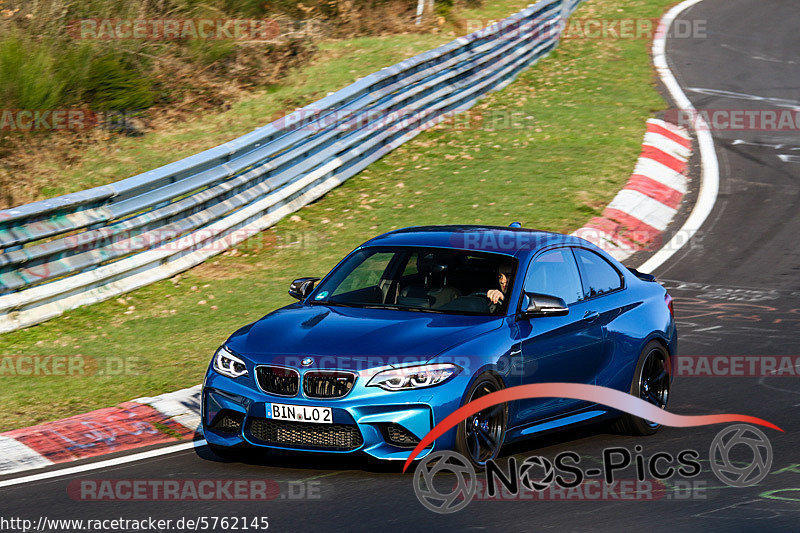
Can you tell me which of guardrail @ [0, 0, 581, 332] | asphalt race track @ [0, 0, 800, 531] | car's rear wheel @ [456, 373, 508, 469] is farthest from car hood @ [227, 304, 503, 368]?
guardrail @ [0, 0, 581, 332]

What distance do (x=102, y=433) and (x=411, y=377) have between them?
103 inches

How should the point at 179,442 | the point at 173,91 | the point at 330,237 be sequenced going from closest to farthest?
the point at 179,442 → the point at 330,237 → the point at 173,91

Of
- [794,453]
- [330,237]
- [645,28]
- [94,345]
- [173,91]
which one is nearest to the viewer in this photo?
[794,453]

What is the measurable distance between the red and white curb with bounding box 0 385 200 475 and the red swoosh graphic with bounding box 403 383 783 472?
2.22 metres

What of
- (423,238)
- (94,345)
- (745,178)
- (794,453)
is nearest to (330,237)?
(94,345)

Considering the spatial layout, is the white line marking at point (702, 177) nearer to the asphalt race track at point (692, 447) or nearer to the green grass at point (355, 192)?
the asphalt race track at point (692, 447)

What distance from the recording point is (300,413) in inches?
257

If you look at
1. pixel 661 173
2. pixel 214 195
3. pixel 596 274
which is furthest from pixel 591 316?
pixel 661 173

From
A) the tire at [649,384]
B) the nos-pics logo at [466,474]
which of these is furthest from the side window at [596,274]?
the nos-pics logo at [466,474]

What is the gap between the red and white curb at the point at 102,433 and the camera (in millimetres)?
7398

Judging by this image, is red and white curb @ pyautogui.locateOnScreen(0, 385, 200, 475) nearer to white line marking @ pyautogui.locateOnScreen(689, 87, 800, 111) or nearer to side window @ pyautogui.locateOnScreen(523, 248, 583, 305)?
side window @ pyautogui.locateOnScreen(523, 248, 583, 305)

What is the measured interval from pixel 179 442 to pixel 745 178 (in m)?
10.7

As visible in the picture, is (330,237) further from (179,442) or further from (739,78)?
(739,78)

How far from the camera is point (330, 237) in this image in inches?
530
